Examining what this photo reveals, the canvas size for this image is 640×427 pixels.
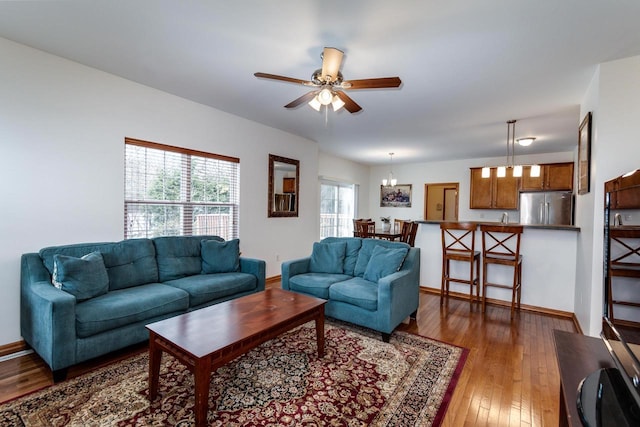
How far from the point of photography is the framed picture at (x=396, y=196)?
800cm

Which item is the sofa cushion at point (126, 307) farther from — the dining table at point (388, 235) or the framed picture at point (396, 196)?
the framed picture at point (396, 196)

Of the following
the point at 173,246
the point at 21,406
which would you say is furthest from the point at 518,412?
the point at 173,246

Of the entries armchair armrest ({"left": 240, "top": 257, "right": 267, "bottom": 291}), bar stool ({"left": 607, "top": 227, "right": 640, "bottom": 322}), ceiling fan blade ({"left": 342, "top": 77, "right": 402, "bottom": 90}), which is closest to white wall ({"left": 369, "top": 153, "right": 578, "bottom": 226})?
bar stool ({"left": 607, "top": 227, "right": 640, "bottom": 322})

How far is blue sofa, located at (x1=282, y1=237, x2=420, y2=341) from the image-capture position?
108 inches

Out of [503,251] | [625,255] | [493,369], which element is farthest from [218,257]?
[625,255]

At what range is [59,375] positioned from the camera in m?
2.05

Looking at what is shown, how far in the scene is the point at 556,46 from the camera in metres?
2.31

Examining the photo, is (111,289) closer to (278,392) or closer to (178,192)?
(178,192)

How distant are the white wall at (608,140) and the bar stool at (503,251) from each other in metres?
0.82

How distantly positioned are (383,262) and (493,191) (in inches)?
187

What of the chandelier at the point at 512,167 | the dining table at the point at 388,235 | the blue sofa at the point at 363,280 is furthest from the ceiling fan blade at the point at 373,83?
the dining table at the point at 388,235

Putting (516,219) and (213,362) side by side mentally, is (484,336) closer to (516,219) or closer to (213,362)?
(213,362)

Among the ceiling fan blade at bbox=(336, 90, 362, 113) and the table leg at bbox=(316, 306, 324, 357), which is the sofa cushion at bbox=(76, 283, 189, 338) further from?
the ceiling fan blade at bbox=(336, 90, 362, 113)

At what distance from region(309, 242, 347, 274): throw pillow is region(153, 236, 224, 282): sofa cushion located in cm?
140
